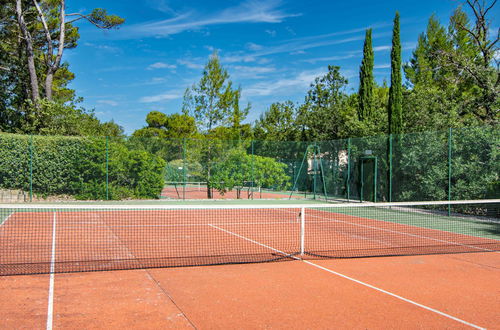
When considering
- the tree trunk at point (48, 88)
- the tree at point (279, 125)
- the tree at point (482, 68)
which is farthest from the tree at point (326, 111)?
the tree trunk at point (48, 88)

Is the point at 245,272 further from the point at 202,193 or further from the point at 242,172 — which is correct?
the point at 242,172

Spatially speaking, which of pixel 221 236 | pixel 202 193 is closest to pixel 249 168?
pixel 202 193

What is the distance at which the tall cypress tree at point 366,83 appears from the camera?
24.9 metres

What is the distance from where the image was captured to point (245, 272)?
22.6ft

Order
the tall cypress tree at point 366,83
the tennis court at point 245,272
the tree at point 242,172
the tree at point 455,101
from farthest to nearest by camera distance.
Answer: the tall cypress tree at point 366,83 < the tree at point 242,172 < the tree at point 455,101 < the tennis court at point 245,272

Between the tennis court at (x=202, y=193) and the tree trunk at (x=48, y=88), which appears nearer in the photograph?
the tennis court at (x=202, y=193)

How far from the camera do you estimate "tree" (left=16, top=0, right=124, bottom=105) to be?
24156mm

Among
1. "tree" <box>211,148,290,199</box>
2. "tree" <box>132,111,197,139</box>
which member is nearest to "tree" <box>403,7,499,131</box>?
"tree" <box>211,148,290,199</box>

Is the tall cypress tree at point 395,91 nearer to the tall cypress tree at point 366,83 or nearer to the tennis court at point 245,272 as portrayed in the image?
the tall cypress tree at point 366,83

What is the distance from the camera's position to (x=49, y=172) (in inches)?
755

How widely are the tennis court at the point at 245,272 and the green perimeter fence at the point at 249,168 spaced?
335 cm

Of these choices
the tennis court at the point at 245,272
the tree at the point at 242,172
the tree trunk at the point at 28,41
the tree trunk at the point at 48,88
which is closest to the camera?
the tennis court at the point at 245,272

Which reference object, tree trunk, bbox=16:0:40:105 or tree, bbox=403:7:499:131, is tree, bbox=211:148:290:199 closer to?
tree, bbox=403:7:499:131

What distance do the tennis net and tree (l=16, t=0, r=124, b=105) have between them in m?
11.9
